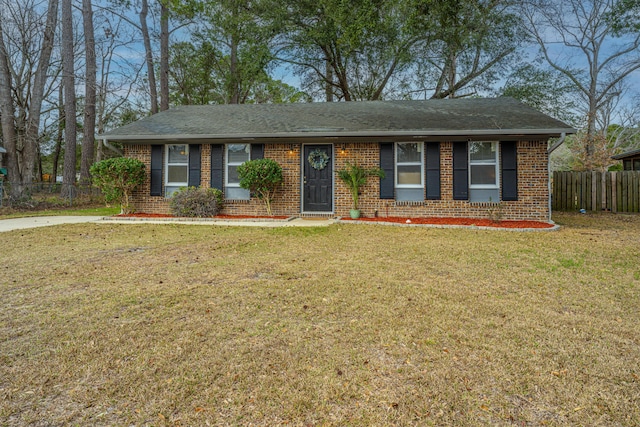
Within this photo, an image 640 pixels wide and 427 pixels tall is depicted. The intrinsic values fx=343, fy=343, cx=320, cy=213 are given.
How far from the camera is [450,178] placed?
9102mm

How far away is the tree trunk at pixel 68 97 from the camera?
13297mm

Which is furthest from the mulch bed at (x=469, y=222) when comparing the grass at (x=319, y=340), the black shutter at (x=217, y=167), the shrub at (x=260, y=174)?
the black shutter at (x=217, y=167)

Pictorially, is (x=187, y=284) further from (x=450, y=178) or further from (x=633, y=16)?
(x=633, y=16)

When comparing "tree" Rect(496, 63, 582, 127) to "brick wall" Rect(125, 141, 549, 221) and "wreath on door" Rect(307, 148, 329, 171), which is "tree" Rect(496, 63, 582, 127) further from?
"wreath on door" Rect(307, 148, 329, 171)

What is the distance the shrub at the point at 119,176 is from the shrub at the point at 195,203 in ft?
4.06

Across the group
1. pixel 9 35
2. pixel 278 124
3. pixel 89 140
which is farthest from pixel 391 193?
pixel 9 35

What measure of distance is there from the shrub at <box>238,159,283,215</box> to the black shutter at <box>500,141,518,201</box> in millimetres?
5833

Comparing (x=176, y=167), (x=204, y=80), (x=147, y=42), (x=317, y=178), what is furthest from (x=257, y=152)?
(x=204, y=80)

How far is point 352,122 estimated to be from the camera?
993 centimetres

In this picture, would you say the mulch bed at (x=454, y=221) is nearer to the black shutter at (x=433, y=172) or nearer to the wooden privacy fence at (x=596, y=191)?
the black shutter at (x=433, y=172)

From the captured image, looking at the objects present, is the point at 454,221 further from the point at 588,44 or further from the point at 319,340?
the point at 588,44

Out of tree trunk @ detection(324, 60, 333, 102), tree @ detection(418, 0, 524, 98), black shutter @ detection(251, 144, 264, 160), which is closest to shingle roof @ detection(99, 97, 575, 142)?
black shutter @ detection(251, 144, 264, 160)

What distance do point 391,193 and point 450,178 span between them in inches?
62.3

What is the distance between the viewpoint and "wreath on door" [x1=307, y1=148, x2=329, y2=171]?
971 cm
